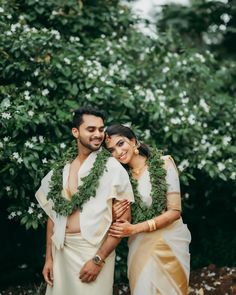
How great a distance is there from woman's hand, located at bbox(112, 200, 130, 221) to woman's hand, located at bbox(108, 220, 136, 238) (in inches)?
1.7

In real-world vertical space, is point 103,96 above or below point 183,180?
above

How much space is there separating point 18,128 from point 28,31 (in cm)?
132

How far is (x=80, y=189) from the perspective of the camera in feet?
11.4

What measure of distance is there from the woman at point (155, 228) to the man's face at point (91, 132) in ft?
0.56

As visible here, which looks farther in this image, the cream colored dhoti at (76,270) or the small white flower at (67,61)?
the small white flower at (67,61)

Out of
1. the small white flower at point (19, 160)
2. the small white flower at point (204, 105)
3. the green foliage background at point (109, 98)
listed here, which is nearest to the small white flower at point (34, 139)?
the green foliage background at point (109, 98)

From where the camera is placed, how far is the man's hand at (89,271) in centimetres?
337

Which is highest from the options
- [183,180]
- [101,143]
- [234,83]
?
[234,83]

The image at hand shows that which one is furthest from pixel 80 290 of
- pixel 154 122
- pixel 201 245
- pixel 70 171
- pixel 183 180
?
pixel 201 245

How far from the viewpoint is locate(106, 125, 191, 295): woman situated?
362 centimetres

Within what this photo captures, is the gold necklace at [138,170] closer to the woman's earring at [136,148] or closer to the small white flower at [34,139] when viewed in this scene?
the woman's earring at [136,148]

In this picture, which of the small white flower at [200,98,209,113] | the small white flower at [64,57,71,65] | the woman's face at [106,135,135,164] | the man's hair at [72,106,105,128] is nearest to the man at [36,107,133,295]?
the man's hair at [72,106,105,128]

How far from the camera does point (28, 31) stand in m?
5.38

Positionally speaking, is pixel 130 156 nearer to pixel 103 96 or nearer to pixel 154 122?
pixel 103 96
